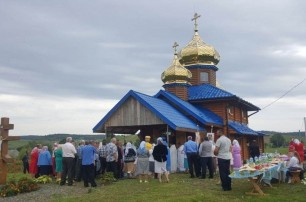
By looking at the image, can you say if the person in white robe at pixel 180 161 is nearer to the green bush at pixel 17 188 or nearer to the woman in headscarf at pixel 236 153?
the woman in headscarf at pixel 236 153

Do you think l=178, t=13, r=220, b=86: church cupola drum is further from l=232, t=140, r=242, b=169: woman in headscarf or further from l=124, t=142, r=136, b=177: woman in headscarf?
l=124, t=142, r=136, b=177: woman in headscarf

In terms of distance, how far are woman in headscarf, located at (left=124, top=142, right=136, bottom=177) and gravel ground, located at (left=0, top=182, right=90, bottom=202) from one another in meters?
2.43

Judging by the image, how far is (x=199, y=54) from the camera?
29.6 metres

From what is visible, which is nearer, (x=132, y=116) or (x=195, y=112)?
(x=132, y=116)

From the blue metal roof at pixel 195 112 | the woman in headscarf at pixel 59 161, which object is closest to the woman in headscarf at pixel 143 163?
the woman in headscarf at pixel 59 161

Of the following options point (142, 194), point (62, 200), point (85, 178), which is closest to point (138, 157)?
point (85, 178)

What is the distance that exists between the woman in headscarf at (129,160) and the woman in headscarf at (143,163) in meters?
0.72

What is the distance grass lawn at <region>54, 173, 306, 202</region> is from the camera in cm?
951

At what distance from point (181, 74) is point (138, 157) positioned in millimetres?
12796

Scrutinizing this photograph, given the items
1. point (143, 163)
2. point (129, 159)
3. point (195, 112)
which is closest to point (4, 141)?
point (129, 159)

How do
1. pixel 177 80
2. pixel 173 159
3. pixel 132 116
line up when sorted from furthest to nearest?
pixel 177 80, pixel 132 116, pixel 173 159

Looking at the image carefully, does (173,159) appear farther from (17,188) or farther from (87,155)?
(17,188)

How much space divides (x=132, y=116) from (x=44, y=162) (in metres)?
5.28

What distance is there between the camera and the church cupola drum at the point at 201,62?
29375 mm
